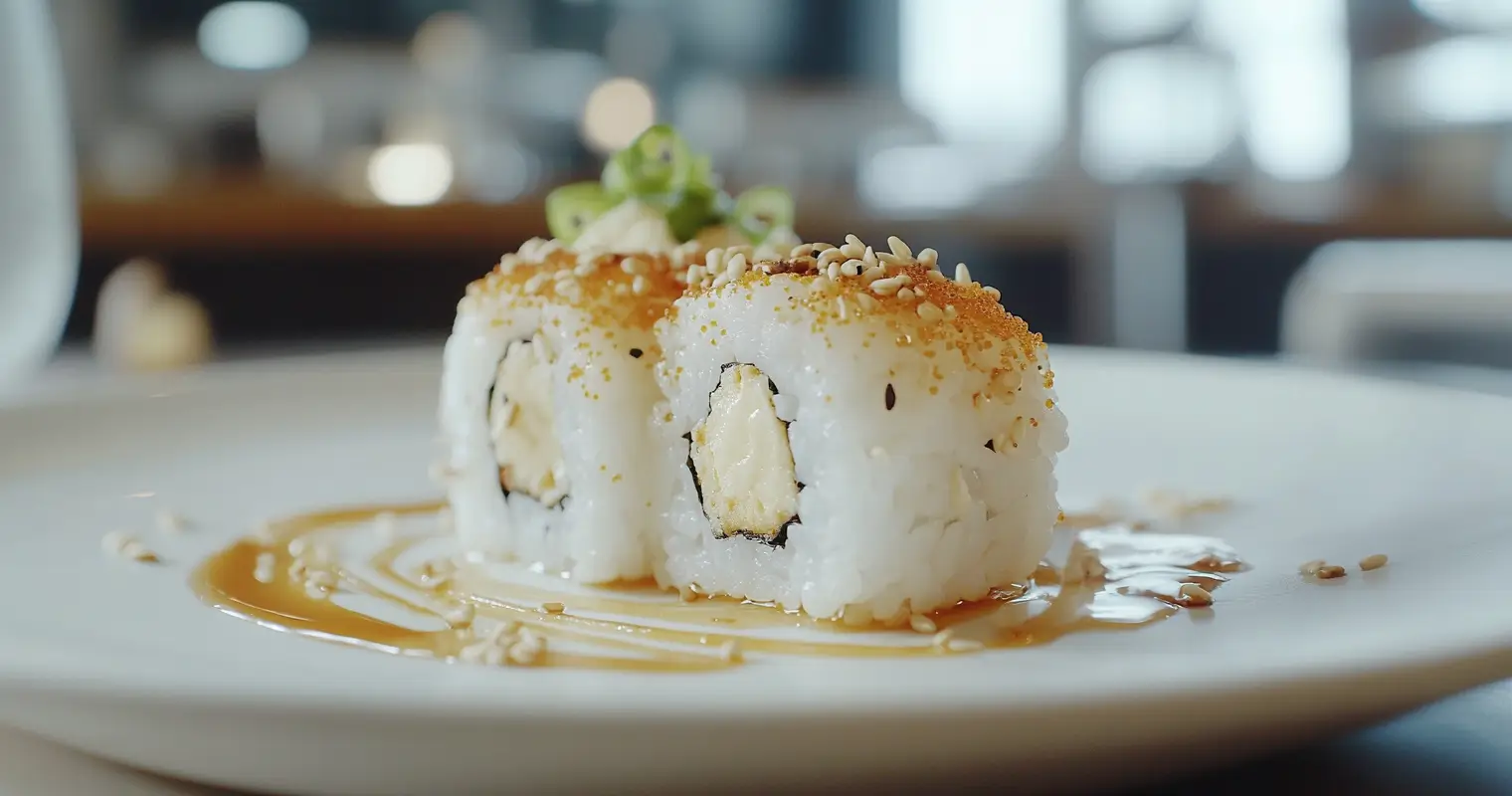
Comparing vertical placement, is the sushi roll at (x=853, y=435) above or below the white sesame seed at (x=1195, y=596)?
above

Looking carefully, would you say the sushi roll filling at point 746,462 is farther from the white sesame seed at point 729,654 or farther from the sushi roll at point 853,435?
the white sesame seed at point 729,654

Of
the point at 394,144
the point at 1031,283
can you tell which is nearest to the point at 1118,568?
the point at 1031,283

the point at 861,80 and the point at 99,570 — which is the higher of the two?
the point at 861,80

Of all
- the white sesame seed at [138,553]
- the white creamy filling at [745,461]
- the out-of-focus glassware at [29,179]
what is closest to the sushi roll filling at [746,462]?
the white creamy filling at [745,461]

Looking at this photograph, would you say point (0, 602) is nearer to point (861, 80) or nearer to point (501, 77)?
point (501, 77)

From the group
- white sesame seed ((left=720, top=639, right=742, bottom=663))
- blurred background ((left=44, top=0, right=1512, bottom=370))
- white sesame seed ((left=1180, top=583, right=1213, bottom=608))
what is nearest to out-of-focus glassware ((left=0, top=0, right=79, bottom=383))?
white sesame seed ((left=720, top=639, right=742, bottom=663))

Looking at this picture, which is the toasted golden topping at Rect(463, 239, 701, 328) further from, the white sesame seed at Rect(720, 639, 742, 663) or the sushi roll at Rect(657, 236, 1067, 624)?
the white sesame seed at Rect(720, 639, 742, 663)
